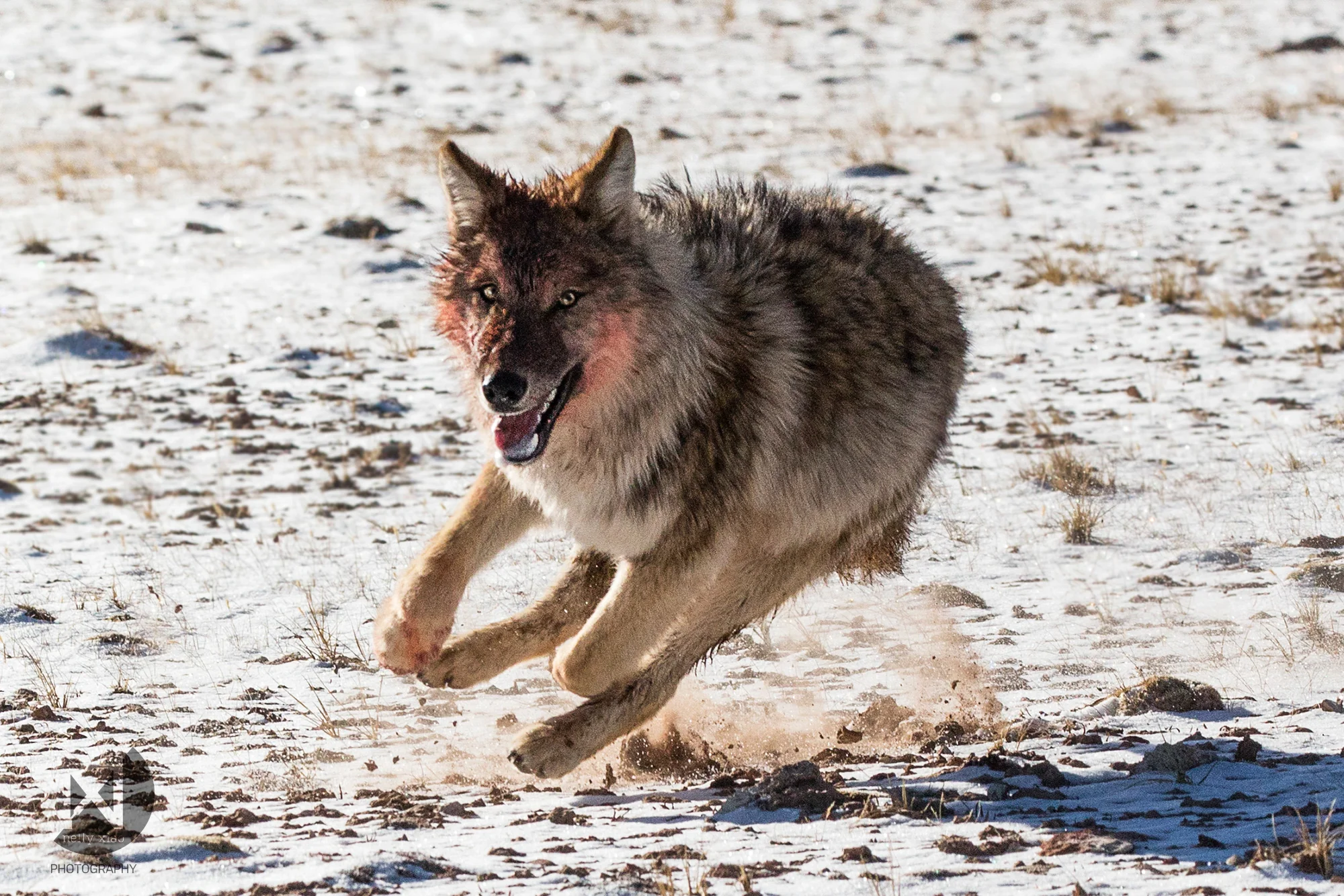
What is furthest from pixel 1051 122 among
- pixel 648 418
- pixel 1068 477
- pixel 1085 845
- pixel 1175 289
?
pixel 1085 845

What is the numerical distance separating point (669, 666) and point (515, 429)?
113 cm

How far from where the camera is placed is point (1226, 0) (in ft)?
80.0

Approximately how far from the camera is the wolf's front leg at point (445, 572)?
16.5ft

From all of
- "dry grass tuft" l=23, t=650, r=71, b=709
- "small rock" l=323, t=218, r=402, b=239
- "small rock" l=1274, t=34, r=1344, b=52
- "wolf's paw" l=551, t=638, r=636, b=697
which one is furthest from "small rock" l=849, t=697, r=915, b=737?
"small rock" l=1274, t=34, r=1344, b=52

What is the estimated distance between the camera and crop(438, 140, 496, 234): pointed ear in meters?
4.79

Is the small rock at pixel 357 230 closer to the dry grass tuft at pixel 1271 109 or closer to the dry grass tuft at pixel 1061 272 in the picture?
the dry grass tuft at pixel 1061 272

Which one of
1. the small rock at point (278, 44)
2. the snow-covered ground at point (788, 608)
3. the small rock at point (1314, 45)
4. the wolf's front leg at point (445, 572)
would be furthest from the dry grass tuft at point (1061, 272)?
the small rock at point (278, 44)

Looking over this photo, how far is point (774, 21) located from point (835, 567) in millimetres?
20022

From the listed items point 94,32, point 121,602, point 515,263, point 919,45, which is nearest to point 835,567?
point 515,263

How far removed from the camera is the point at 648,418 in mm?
4883

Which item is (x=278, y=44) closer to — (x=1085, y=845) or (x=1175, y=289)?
(x=1175, y=289)

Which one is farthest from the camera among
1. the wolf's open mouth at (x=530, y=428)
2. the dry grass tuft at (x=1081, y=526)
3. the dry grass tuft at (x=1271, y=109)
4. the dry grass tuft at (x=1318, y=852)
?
the dry grass tuft at (x=1271, y=109)

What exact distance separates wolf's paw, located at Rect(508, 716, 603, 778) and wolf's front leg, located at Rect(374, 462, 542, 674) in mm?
523

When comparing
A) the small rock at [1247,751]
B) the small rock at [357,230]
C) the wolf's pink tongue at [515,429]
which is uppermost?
the wolf's pink tongue at [515,429]
